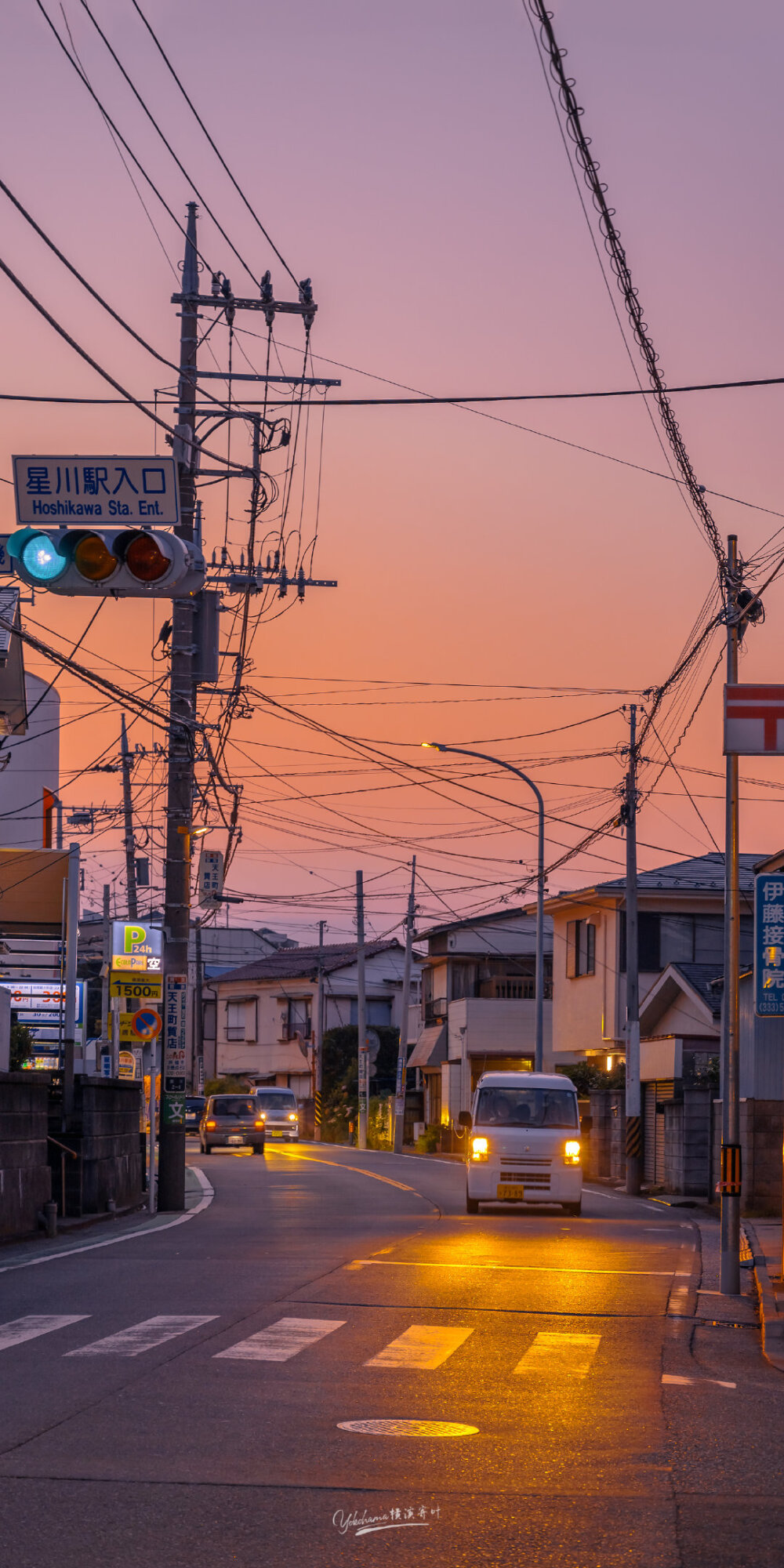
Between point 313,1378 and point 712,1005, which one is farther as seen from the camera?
point 712,1005

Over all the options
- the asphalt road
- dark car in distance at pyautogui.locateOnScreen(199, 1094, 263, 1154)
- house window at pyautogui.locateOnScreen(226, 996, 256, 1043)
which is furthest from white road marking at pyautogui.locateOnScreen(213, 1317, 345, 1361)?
house window at pyautogui.locateOnScreen(226, 996, 256, 1043)

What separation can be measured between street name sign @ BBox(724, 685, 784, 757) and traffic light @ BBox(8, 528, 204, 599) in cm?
686

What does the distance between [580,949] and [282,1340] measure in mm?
38152

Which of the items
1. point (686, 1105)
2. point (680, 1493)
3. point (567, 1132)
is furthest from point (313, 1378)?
point (686, 1105)

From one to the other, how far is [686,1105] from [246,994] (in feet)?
194

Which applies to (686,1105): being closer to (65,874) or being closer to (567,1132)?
(567,1132)

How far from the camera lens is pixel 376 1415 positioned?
28.0 ft

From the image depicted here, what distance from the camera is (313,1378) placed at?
31.6 feet

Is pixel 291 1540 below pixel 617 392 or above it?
below

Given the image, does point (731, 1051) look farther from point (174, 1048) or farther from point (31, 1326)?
point (174, 1048)

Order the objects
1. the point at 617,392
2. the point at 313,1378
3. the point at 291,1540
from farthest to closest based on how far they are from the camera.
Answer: the point at 617,392
the point at 313,1378
the point at 291,1540

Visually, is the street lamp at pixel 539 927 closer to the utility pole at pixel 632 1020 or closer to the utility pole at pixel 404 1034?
the utility pole at pixel 632 1020

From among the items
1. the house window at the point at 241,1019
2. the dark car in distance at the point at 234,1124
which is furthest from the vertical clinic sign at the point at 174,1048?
the house window at the point at 241,1019

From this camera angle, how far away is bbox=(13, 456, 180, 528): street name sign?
35.9 feet
